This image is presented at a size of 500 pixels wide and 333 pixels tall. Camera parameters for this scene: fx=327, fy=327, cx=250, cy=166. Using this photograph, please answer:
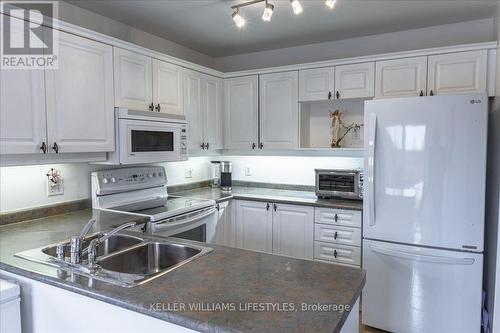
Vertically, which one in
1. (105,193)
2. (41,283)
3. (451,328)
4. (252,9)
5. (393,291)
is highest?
(252,9)

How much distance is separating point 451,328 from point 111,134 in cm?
272

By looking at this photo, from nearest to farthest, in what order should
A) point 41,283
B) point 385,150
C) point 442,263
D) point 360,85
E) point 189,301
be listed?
1. point 189,301
2. point 41,283
3. point 442,263
4. point 385,150
5. point 360,85

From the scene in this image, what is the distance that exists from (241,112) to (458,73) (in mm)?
2005

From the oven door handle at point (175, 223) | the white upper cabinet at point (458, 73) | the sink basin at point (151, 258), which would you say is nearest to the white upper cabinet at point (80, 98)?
the oven door handle at point (175, 223)

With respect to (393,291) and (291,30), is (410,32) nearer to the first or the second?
(291,30)

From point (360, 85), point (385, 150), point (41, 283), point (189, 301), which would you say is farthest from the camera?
point (360, 85)

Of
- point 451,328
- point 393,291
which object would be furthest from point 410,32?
point 451,328

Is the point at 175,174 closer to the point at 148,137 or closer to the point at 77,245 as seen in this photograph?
the point at 148,137

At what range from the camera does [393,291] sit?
2.37 metres

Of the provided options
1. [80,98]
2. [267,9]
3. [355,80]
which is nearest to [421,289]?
[355,80]

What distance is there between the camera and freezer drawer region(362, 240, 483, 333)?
7.07 feet

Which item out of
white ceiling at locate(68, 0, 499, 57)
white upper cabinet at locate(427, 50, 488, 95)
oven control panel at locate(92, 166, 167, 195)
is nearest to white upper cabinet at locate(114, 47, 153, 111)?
white ceiling at locate(68, 0, 499, 57)

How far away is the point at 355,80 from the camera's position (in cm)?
300

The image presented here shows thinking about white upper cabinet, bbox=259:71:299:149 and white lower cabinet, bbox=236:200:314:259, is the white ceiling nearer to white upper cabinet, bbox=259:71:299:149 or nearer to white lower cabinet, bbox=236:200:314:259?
white upper cabinet, bbox=259:71:299:149
